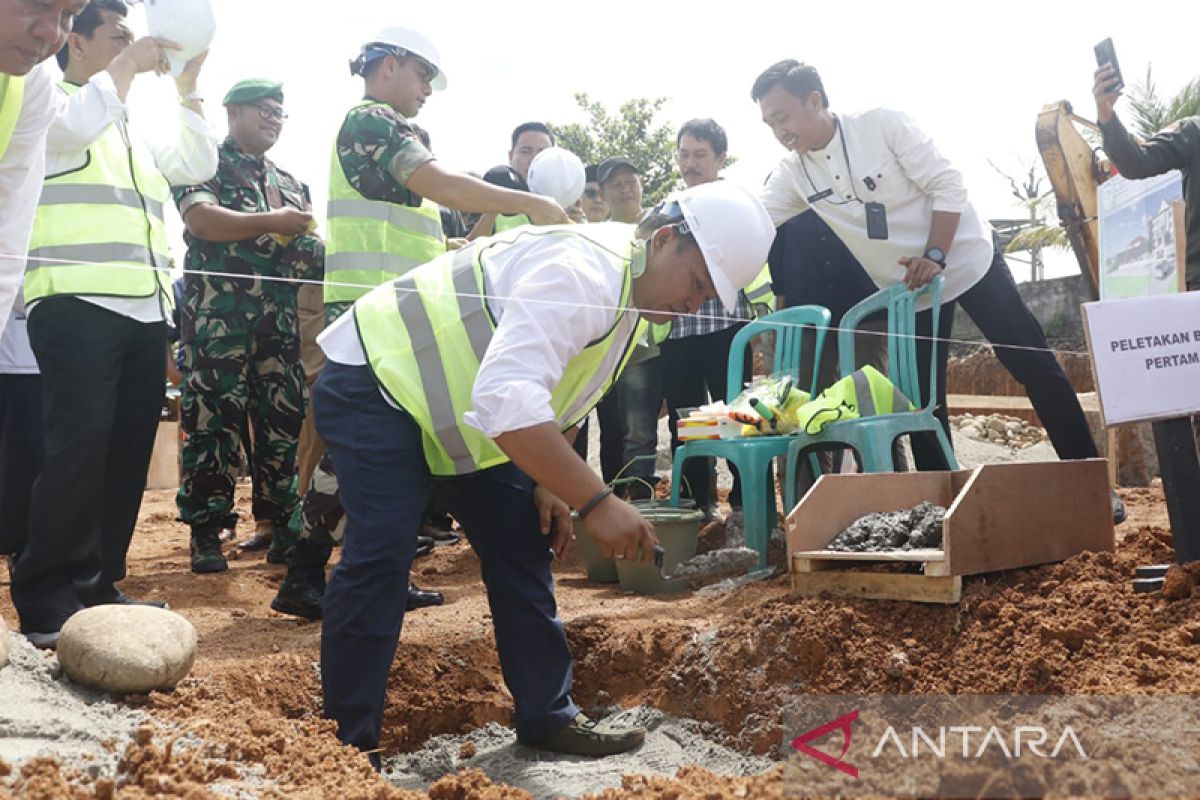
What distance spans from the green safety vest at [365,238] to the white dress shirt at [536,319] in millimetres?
1497

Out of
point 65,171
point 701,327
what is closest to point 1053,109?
point 701,327

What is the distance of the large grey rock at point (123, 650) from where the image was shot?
8.53 ft

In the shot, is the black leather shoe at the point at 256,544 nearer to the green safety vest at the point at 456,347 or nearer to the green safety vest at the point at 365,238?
the green safety vest at the point at 365,238

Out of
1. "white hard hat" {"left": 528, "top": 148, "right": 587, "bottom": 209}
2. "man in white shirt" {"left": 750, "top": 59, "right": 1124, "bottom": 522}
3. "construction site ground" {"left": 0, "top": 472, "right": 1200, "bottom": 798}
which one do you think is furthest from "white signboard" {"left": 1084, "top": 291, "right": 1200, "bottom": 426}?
"white hard hat" {"left": 528, "top": 148, "right": 587, "bottom": 209}

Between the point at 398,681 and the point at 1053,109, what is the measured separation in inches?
202

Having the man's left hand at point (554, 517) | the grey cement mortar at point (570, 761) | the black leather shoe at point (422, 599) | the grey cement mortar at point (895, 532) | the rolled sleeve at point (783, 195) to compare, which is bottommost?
the grey cement mortar at point (570, 761)

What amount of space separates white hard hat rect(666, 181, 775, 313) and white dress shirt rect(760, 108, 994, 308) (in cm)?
223

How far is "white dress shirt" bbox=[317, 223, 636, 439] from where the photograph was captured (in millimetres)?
2156

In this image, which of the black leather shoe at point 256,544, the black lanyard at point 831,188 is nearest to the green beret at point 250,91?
the black leather shoe at point 256,544

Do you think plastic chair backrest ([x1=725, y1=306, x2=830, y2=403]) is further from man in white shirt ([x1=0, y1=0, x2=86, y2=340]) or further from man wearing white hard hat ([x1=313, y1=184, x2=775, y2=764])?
man in white shirt ([x1=0, y1=0, x2=86, y2=340])

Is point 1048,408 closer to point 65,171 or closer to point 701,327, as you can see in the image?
point 701,327

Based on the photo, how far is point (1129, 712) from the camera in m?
2.10

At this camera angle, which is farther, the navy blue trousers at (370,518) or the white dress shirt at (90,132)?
the white dress shirt at (90,132)

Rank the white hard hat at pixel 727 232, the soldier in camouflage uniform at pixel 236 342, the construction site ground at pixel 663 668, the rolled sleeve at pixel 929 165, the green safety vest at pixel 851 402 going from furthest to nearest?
the soldier in camouflage uniform at pixel 236 342, the rolled sleeve at pixel 929 165, the green safety vest at pixel 851 402, the white hard hat at pixel 727 232, the construction site ground at pixel 663 668
